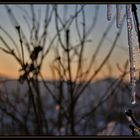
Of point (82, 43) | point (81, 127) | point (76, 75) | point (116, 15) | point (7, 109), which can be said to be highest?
point (116, 15)

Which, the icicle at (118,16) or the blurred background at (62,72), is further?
the blurred background at (62,72)

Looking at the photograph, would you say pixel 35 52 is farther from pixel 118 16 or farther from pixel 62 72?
pixel 118 16

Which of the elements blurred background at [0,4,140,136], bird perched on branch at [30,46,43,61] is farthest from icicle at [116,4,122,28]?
bird perched on branch at [30,46,43,61]

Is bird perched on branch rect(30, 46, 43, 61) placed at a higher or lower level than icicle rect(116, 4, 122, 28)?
lower

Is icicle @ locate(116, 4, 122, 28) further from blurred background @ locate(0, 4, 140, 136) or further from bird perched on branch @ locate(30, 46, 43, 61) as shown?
bird perched on branch @ locate(30, 46, 43, 61)

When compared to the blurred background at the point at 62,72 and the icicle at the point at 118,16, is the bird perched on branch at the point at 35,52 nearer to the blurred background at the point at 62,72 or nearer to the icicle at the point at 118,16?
the blurred background at the point at 62,72

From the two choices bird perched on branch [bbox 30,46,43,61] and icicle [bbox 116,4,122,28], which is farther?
bird perched on branch [bbox 30,46,43,61]

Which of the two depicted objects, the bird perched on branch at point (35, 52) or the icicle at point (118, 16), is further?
the bird perched on branch at point (35, 52)

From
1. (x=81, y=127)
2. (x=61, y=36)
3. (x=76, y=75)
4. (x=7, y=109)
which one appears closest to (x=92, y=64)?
(x=76, y=75)

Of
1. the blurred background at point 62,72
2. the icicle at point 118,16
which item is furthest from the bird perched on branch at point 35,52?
the icicle at point 118,16

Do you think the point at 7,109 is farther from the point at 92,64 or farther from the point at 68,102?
the point at 92,64

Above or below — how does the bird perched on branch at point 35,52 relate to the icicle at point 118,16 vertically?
below
